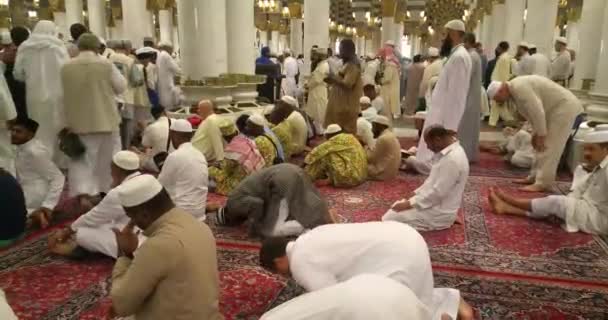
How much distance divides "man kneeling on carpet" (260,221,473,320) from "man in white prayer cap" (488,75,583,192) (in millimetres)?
2548

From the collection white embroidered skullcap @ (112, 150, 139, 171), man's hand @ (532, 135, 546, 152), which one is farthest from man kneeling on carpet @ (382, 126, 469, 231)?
white embroidered skullcap @ (112, 150, 139, 171)

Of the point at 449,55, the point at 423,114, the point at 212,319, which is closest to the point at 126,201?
the point at 212,319

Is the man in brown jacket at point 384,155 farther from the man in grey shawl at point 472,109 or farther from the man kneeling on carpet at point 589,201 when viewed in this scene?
the man kneeling on carpet at point 589,201

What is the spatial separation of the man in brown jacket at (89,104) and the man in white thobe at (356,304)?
9.38 feet

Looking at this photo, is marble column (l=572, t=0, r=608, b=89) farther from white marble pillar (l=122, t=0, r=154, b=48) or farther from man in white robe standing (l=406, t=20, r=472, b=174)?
white marble pillar (l=122, t=0, r=154, b=48)

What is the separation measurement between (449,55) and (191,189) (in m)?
2.65

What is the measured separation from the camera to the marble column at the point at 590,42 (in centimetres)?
603

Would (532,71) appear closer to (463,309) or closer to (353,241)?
(463,309)

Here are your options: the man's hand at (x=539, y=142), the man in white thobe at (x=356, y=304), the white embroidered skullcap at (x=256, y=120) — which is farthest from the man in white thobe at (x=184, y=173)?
the man's hand at (x=539, y=142)

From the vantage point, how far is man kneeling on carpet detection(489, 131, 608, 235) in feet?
10.6

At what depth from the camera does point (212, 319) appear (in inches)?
69.4

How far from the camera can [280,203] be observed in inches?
127

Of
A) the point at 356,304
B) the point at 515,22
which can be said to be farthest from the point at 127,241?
the point at 515,22

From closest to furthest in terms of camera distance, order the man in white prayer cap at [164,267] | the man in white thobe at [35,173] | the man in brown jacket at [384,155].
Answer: the man in white prayer cap at [164,267] → the man in white thobe at [35,173] → the man in brown jacket at [384,155]
